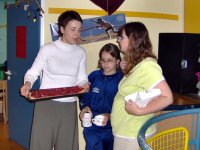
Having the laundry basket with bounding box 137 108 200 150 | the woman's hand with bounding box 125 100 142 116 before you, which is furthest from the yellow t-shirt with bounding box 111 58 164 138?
the laundry basket with bounding box 137 108 200 150

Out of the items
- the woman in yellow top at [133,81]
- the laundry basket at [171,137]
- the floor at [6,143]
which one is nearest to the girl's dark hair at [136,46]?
the woman in yellow top at [133,81]

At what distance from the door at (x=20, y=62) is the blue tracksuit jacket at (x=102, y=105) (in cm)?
102

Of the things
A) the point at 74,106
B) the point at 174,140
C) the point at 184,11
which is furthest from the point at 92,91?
the point at 184,11

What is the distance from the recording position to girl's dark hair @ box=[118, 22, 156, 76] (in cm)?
159

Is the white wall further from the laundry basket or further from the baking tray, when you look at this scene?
the laundry basket

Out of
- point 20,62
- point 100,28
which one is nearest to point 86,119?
point 100,28

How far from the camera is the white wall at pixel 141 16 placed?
109 inches

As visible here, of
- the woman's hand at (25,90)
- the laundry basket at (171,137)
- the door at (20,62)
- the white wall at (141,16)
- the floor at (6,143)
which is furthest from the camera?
the floor at (6,143)

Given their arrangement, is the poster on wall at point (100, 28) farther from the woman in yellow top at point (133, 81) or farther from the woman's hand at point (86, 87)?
the woman in yellow top at point (133, 81)

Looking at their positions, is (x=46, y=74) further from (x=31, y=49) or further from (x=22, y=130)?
(x=22, y=130)

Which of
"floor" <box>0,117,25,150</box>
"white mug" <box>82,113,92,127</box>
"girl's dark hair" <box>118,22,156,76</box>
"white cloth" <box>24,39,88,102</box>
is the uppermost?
"girl's dark hair" <box>118,22,156,76</box>

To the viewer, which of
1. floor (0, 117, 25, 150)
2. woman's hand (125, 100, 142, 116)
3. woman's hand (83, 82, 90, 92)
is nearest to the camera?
woman's hand (125, 100, 142, 116)

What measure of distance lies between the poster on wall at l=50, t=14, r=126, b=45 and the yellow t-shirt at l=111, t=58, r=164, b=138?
4.14 ft

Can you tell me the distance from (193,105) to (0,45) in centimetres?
526
